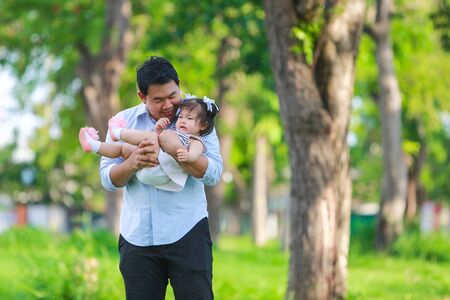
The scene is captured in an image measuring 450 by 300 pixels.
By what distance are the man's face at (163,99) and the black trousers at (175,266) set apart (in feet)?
1.81

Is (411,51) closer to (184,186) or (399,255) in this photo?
(399,255)

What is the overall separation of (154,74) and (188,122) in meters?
0.27

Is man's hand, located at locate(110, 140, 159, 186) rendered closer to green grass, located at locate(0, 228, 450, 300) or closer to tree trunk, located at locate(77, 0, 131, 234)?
green grass, located at locate(0, 228, 450, 300)

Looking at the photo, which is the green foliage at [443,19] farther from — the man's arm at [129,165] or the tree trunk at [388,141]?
the man's arm at [129,165]

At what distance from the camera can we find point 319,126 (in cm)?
773

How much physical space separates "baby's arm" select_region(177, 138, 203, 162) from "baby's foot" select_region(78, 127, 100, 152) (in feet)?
1.53

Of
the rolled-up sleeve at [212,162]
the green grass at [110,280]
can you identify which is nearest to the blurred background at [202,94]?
the green grass at [110,280]

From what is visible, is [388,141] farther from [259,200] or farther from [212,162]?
[212,162]

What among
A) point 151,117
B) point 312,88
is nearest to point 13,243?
point 312,88

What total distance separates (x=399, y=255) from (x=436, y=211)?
48.9 m

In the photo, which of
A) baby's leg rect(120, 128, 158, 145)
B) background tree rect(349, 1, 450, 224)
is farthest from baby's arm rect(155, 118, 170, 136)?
background tree rect(349, 1, 450, 224)

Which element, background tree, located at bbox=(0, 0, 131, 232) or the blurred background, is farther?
background tree, located at bbox=(0, 0, 131, 232)

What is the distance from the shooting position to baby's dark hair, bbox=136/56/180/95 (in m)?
4.29

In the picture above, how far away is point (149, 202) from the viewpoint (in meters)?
4.48
